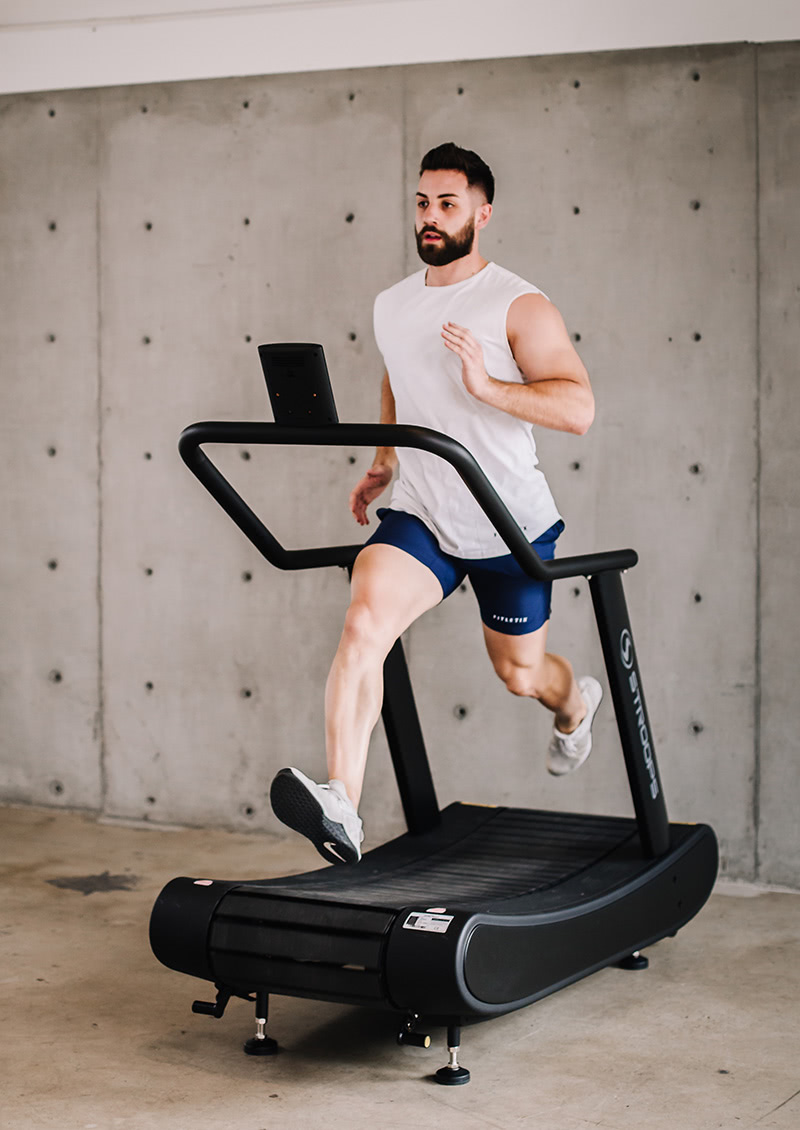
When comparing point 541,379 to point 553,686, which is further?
point 553,686

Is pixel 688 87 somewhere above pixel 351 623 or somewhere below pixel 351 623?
above

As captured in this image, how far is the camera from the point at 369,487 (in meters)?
3.45

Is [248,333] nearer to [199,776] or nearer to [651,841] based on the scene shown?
[199,776]

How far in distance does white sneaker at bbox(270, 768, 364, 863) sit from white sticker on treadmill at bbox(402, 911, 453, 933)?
0.18 meters

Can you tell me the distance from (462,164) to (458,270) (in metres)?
0.26

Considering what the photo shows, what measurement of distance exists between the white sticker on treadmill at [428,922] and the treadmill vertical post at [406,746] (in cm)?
98

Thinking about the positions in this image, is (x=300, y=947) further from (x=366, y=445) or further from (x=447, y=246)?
(x=447, y=246)

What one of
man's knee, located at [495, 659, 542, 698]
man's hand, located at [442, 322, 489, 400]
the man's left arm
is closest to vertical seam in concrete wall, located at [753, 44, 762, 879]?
man's knee, located at [495, 659, 542, 698]

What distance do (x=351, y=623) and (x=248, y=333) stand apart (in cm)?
228

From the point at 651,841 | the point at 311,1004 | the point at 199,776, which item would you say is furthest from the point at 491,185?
the point at 199,776

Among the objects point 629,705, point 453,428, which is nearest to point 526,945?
point 629,705

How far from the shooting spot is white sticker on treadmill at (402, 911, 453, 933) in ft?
8.87

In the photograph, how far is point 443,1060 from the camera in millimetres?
2936

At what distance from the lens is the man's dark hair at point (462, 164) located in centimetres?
322
